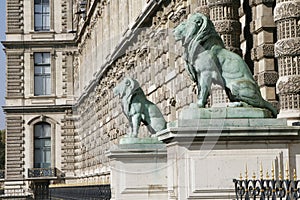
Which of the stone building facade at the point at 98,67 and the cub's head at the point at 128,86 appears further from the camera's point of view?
the cub's head at the point at 128,86

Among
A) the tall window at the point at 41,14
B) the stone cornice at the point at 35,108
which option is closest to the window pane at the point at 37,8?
the tall window at the point at 41,14

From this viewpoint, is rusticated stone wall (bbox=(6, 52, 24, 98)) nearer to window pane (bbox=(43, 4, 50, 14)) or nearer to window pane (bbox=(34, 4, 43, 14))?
window pane (bbox=(34, 4, 43, 14))

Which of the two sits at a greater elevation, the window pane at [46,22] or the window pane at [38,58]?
the window pane at [46,22]

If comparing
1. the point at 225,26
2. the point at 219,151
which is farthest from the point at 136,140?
the point at 219,151

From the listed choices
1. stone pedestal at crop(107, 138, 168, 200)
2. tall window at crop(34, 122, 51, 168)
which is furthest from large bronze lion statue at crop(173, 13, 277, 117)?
tall window at crop(34, 122, 51, 168)

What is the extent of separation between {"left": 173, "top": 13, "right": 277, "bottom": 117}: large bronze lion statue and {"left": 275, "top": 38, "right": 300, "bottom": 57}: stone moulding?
3.94 m

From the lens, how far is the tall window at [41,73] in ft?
218

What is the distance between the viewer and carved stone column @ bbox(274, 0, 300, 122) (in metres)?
16.3

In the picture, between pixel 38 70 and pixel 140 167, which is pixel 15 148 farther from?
pixel 140 167

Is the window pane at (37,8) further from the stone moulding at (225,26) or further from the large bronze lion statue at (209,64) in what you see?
the large bronze lion statue at (209,64)

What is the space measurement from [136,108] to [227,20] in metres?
2.87

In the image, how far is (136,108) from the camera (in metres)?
19.0

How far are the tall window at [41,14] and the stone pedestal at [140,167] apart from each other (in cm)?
5058

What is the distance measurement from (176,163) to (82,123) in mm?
6073
